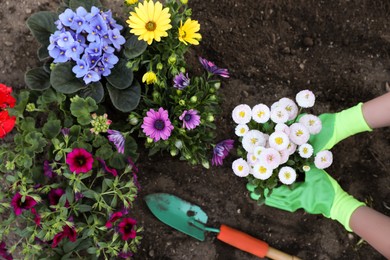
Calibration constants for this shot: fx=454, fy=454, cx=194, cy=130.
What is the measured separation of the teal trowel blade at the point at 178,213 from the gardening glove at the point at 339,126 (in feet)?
1.93

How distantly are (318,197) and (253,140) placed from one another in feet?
1.34

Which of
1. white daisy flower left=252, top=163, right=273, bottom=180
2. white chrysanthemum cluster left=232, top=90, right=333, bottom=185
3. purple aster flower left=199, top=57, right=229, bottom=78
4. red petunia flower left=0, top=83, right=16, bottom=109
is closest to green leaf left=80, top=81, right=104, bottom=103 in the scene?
red petunia flower left=0, top=83, right=16, bottom=109

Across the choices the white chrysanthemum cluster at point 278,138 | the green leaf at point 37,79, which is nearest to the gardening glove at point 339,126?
the white chrysanthemum cluster at point 278,138

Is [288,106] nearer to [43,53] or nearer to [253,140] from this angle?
[253,140]

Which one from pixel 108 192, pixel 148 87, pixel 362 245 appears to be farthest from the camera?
pixel 362 245

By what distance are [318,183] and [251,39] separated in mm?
700

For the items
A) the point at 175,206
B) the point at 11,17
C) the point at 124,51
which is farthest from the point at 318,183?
the point at 11,17

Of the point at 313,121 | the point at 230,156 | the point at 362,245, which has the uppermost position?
the point at 313,121

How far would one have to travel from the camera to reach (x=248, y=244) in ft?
6.35

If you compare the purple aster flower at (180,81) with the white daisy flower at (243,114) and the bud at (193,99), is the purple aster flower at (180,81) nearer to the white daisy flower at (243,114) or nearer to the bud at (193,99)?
the bud at (193,99)

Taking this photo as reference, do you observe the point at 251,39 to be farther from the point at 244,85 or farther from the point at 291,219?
the point at 291,219

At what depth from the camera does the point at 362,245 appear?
2.11 m

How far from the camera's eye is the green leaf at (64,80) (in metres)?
1.61

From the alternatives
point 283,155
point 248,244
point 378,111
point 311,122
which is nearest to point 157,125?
point 283,155
